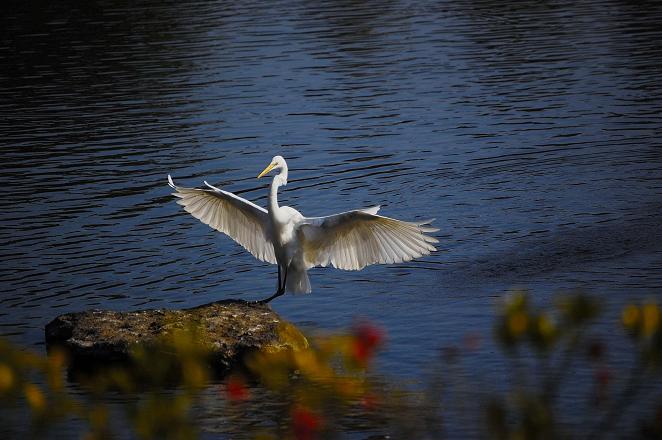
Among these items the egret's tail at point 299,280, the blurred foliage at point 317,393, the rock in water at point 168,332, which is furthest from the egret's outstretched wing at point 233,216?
the blurred foliage at point 317,393

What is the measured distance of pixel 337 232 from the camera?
10531mm

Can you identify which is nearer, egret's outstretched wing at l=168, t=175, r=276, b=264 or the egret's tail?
the egret's tail

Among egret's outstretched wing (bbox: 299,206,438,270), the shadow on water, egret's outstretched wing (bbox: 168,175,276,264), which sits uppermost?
egret's outstretched wing (bbox: 168,175,276,264)

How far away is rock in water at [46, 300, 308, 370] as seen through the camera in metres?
9.41

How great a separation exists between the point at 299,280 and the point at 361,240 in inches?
35.9

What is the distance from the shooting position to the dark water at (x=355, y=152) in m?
11.7

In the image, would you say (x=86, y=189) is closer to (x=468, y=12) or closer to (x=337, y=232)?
(x=337, y=232)

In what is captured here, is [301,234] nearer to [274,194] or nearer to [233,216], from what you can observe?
[274,194]

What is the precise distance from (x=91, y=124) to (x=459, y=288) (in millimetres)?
11875

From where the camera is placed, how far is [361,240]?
34.8 feet

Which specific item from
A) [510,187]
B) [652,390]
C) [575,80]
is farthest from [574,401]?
[575,80]

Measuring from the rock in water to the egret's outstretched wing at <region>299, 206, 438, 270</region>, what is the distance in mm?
1112

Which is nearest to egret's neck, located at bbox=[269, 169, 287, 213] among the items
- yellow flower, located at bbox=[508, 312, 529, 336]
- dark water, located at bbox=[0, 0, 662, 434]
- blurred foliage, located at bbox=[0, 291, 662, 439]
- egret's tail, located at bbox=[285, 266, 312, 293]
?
egret's tail, located at bbox=[285, 266, 312, 293]

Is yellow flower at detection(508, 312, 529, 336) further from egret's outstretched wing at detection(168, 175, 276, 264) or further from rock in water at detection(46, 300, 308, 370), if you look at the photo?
egret's outstretched wing at detection(168, 175, 276, 264)
